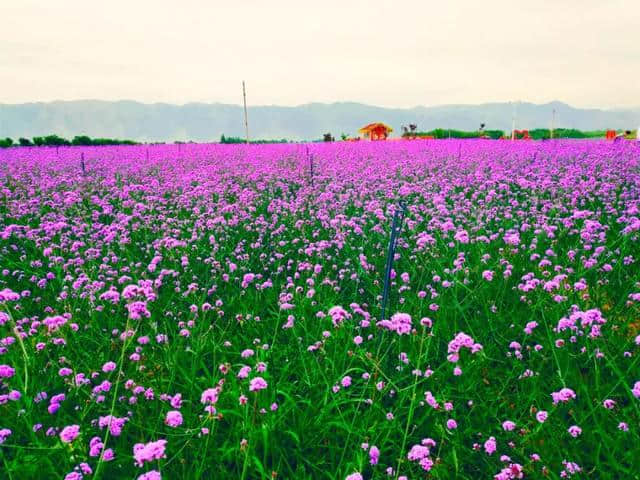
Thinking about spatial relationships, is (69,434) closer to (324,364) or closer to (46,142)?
(324,364)

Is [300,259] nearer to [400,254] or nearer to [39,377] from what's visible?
[400,254]

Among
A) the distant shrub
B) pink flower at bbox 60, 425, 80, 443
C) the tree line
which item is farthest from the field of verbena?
the distant shrub

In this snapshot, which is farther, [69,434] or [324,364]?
[324,364]

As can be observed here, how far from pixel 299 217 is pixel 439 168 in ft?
18.6

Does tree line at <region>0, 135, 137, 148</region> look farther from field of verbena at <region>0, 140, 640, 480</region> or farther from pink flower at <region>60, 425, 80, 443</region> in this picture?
pink flower at <region>60, 425, 80, 443</region>

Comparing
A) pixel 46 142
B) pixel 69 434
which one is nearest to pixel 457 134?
pixel 46 142

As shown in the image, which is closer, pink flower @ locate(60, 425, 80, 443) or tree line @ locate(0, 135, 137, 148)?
pink flower @ locate(60, 425, 80, 443)

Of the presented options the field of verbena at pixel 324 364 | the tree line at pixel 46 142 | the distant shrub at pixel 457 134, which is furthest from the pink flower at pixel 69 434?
the distant shrub at pixel 457 134

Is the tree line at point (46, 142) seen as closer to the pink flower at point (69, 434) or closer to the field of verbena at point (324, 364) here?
the field of verbena at point (324, 364)

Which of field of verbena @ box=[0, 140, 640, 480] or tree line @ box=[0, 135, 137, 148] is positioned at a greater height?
tree line @ box=[0, 135, 137, 148]

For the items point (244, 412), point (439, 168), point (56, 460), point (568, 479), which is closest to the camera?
point (568, 479)

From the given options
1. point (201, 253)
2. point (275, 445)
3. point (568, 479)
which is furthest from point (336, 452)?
point (201, 253)

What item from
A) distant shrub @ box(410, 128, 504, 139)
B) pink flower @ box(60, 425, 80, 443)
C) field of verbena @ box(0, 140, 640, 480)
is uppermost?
distant shrub @ box(410, 128, 504, 139)

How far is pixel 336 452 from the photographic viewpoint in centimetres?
212
